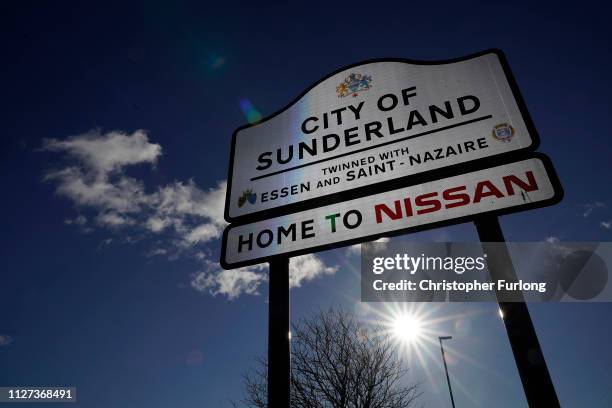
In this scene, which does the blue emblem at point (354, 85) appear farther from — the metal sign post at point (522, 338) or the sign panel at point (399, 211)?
the metal sign post at point (522, 338)

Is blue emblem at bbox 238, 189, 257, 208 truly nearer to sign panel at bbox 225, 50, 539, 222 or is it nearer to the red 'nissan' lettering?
sign panel at bbox 225, 50, 539, 222

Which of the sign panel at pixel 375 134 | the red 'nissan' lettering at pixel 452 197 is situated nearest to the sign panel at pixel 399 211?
the red 'nissan' lettering at pixel 452 197

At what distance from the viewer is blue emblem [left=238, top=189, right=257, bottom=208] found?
10.2 feet

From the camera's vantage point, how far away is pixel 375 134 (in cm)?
306

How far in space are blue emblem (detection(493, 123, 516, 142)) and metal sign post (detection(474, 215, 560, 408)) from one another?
0.73 meters

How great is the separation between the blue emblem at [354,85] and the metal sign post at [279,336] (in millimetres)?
1737

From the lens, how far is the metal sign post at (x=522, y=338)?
1.62m

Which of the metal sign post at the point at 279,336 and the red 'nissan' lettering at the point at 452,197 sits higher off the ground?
the red 'nissan' lettering at the point at 452,197

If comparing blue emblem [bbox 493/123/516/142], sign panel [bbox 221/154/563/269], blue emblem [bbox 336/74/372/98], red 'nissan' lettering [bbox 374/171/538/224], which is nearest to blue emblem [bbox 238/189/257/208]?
sign panel [bbox 221/154/563/269]

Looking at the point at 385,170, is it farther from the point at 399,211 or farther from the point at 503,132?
the point at 503,132

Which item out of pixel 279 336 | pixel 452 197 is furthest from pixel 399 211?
pixel 279 336

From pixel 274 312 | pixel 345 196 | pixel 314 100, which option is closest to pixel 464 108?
pixel 345 196

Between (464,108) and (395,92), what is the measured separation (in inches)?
25.8

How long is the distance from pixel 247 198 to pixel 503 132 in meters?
2.04
